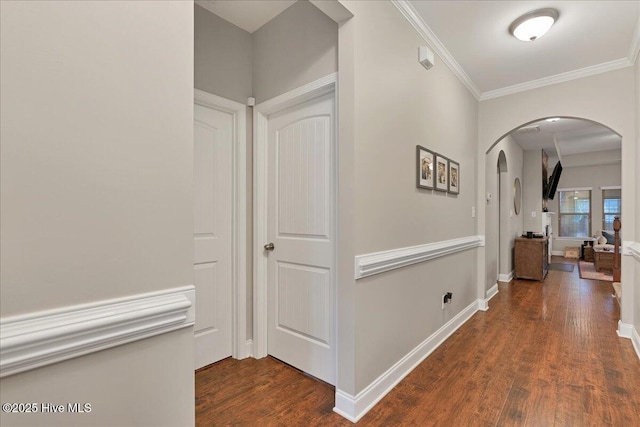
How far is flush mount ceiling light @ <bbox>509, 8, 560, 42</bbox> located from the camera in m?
2.29

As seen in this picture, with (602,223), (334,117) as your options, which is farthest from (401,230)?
(602,223)

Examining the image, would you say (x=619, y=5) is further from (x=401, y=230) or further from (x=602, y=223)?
(x=602, y=223)

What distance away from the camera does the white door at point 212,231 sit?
7.38ft

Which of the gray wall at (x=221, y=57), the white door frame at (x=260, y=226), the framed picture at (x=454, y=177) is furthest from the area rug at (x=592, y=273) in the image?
the gray wall at (x=221, y=57)

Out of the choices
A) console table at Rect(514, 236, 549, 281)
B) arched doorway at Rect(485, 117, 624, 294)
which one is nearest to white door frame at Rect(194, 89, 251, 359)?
arched doorway at Rect(485, 117, 624, 294)

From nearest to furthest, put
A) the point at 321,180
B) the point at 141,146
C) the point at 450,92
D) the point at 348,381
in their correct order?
the point at 141,146
the point at 348,381
the point at 321,180
the point at 450,92

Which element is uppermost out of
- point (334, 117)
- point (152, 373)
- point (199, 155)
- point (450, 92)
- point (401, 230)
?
point (450, 92)

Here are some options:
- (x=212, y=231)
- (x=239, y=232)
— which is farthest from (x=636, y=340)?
(x=212, y=231)

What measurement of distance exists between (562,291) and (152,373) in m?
5.65

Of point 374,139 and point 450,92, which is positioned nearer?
point 374,139

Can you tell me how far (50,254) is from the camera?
2.56ft

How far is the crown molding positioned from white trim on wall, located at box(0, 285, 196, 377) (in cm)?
225

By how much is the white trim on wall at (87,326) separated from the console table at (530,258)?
5.96 metres

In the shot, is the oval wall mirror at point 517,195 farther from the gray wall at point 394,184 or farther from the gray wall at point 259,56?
the gray wall at point 259,56
